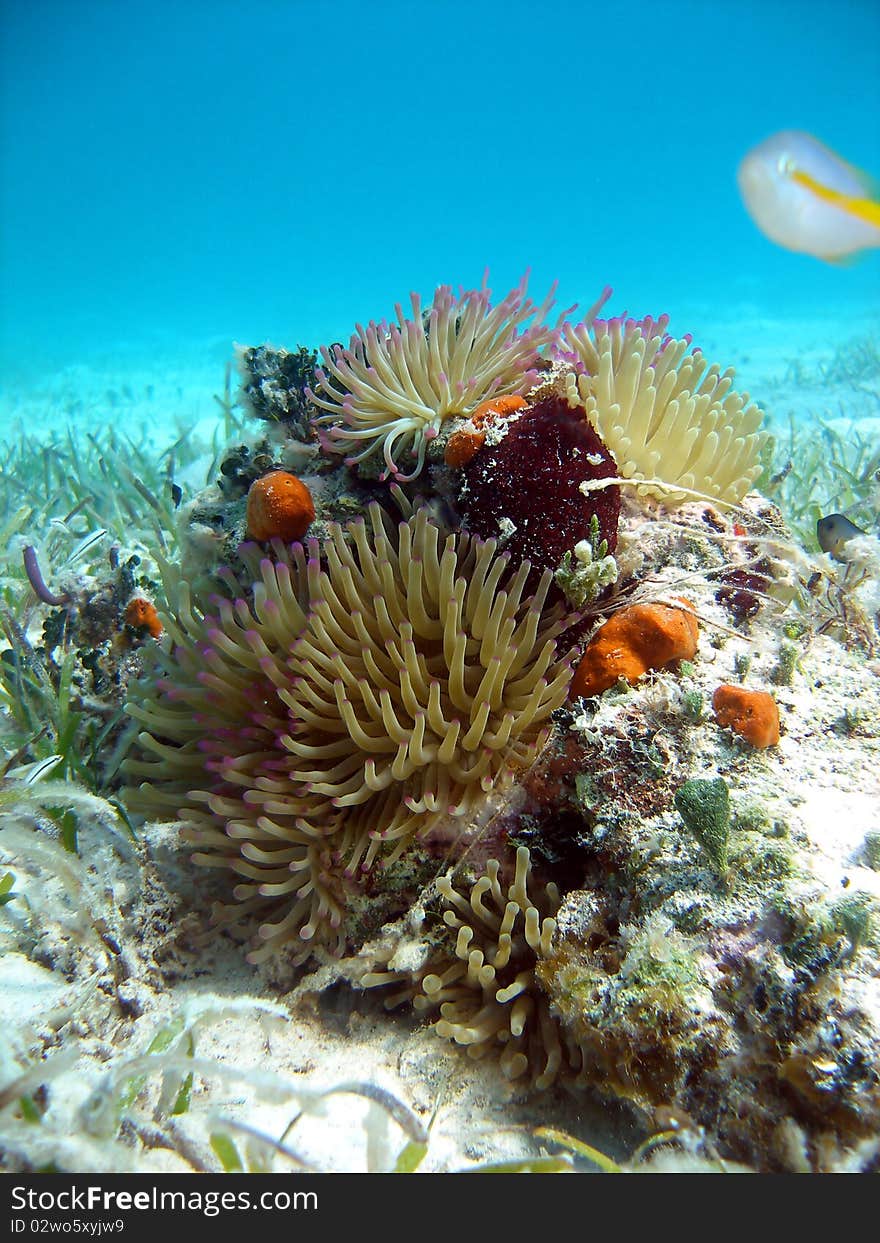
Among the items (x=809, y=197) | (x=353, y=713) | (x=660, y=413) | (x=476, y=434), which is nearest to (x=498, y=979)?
(x=353, y=713)

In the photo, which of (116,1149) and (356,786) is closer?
(116,1149)

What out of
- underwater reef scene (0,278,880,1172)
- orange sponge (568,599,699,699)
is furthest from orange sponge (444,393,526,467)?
orange sponge (568,599,699,699)

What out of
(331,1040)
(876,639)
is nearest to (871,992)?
(331,1040)

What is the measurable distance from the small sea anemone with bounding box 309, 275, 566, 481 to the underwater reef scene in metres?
0.02

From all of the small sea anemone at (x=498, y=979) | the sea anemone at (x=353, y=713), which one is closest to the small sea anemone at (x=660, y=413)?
the sea anemone at (x=353, y=713)

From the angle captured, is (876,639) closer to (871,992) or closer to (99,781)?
(871,992)

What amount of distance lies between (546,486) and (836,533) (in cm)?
226

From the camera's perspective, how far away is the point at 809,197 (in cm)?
262

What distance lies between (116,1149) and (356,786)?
46.1 inches

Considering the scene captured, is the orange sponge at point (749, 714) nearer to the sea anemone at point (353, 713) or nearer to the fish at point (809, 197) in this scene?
the sea anemone at point (353, 713)

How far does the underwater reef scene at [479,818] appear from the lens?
183 centimetres

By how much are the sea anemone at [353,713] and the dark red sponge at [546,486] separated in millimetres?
170

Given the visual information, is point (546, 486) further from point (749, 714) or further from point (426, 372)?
point (749, 714)

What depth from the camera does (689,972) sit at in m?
1.87
